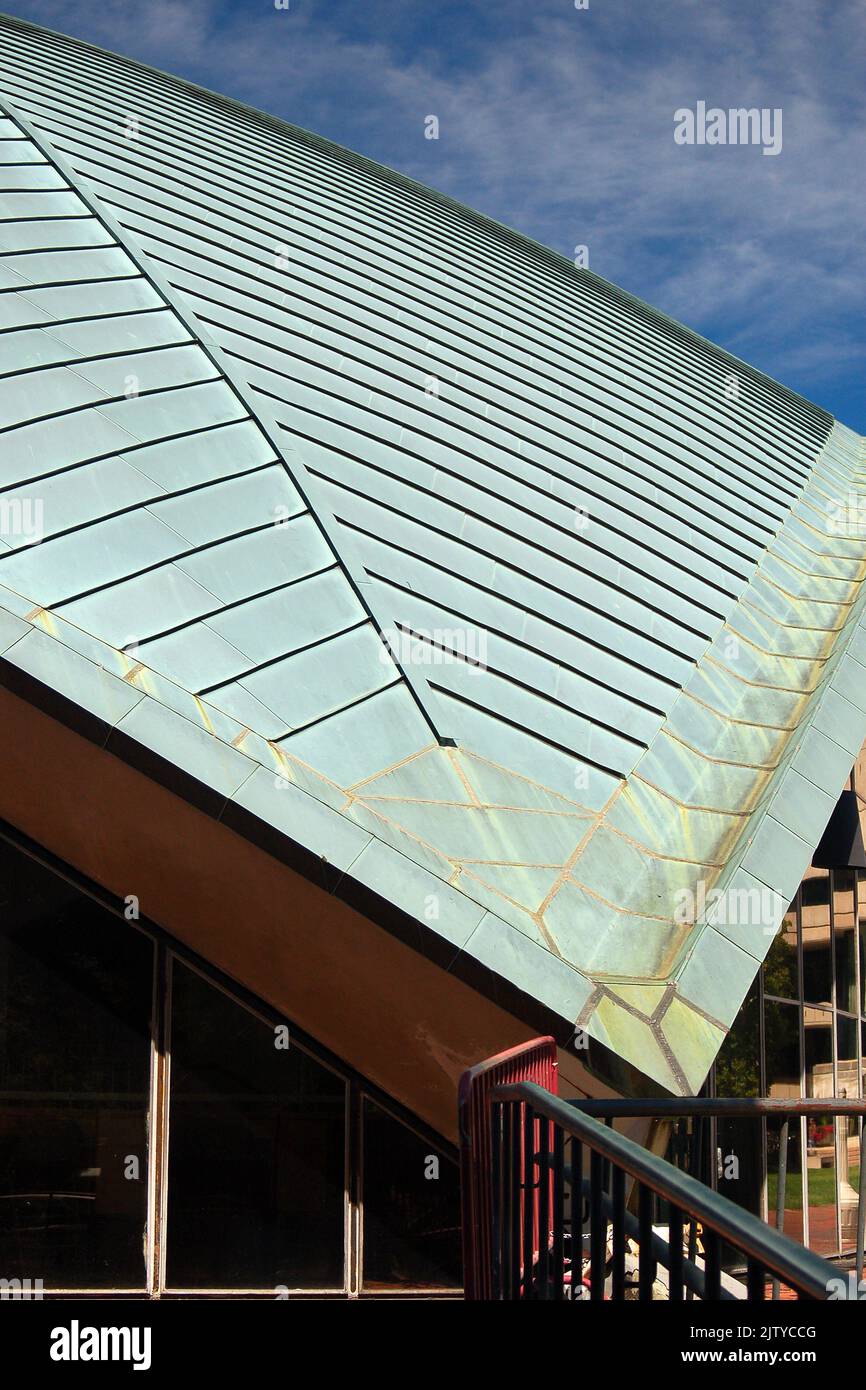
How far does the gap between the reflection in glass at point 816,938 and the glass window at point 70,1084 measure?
23.0 feet

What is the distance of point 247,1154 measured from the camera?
677 cm

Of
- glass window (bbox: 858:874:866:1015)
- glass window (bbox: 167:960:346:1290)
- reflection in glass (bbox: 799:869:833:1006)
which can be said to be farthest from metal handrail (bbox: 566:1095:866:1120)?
glass window (bbox: 858:874:866:1015)

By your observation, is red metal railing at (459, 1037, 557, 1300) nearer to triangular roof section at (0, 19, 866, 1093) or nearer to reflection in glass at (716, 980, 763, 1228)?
triangular roof section at (0, 19, 866, 1093)

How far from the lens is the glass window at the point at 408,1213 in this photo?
22.1 feet

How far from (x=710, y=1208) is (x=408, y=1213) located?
455cm

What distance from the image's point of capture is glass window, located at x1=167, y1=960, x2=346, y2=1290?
6691 mm

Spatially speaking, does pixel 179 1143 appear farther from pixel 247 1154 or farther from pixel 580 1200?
pixel 580 1200

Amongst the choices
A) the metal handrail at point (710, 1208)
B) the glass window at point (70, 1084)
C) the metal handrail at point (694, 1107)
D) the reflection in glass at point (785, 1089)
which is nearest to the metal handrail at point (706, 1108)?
the metal handrail at point (694, 1107)

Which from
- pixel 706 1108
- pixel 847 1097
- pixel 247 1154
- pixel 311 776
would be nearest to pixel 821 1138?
pixel 847 1097

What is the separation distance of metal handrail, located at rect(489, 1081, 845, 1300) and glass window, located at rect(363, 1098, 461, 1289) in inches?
133

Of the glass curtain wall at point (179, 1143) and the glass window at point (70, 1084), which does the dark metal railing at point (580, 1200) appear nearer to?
the glass curtain wall at point (179, 1143)

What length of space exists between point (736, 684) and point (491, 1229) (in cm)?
514

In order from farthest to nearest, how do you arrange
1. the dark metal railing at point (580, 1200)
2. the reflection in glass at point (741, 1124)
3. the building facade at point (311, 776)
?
the reflection in glass at point (741, 1124)
the building facade at point (311, 776)
the dark metal railing at point (580, 1200)

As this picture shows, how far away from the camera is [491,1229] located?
173 inches
